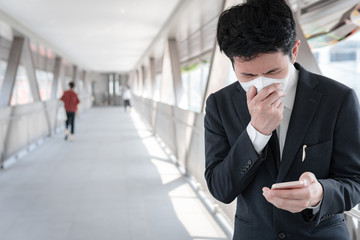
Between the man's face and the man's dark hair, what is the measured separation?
0.05 ft

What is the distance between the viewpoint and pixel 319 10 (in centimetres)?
340

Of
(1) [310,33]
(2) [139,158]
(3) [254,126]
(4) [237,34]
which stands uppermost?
(1) [310,33]

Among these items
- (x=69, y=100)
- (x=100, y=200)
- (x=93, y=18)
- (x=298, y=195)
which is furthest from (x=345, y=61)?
(x=69, y=100)

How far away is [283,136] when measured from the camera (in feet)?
4.06

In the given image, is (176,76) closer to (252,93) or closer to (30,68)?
(30,68)

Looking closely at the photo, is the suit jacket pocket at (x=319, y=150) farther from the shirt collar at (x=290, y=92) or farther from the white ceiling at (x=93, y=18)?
the white ceiling at (x=93, y=18)

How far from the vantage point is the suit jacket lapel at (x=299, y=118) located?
3.82 ft

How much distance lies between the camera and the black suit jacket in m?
1.14

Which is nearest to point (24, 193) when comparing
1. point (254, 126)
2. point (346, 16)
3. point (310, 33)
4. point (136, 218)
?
point (136, 218)

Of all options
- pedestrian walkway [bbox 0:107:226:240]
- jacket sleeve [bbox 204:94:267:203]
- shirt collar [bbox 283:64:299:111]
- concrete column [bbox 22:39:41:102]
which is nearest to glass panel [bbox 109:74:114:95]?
concrete column [bbox 22:39:41:102]

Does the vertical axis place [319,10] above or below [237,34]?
above

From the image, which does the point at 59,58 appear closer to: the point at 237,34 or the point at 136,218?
the point at 136,218

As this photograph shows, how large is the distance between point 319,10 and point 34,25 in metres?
8.74

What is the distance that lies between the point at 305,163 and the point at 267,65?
1.11 ft
